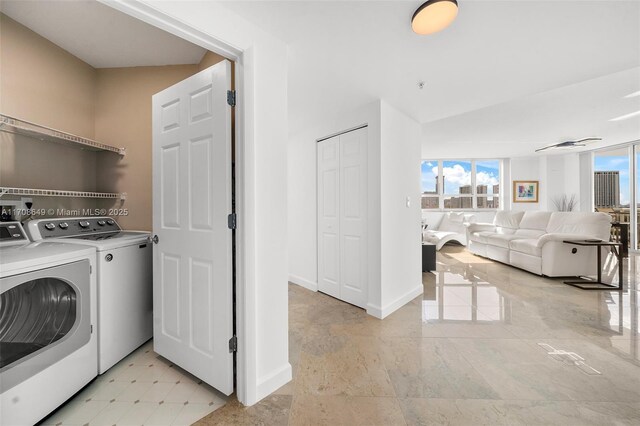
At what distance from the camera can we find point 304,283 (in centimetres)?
370

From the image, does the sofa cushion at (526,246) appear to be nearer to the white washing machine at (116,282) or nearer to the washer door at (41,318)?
the white washing machine at (116,282)

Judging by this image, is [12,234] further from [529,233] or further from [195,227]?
[529,233]

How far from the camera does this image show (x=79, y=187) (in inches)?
92.7

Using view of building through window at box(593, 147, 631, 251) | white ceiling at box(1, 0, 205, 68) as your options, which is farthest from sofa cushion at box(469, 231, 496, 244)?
white ceiling at box(1, 0, 205, 68)

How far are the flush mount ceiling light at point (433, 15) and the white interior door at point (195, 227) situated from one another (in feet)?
3.81

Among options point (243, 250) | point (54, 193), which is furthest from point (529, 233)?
point (54, 193)

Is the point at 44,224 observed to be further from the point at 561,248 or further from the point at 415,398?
the point at 561,248

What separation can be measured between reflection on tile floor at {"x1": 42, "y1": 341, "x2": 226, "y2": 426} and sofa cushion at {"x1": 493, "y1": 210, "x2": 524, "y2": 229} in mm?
6273

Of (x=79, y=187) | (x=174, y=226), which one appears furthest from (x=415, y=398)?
(x=79, y=187)

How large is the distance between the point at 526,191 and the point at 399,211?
21.4ft

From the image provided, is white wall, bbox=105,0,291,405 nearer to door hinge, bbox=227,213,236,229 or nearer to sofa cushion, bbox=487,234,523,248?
door hinge, bbox=227,213,236,229

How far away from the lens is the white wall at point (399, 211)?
270cm

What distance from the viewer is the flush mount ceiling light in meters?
1.35

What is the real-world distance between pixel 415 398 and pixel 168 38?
3.28 meters
